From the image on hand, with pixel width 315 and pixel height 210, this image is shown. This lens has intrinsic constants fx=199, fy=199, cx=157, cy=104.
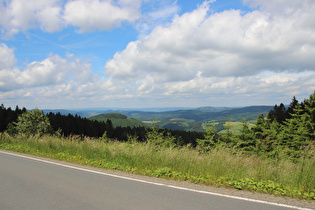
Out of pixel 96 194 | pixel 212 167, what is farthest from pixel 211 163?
pixel 96 194

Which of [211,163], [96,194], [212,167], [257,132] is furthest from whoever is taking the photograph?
[257,132]

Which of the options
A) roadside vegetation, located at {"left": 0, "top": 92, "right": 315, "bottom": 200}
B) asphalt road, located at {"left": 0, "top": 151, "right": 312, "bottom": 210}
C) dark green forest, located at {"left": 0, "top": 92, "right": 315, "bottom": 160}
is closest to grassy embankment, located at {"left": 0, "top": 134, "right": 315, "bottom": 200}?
roadside vegetation, located at {"left": 0, "top": 92, "right": 315, "bottom": 200}

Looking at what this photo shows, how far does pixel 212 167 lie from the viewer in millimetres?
6707

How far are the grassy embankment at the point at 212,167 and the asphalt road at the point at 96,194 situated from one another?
90cm

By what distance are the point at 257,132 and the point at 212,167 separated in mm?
9191

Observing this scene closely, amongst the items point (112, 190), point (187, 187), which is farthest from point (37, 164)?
point (187, 187)

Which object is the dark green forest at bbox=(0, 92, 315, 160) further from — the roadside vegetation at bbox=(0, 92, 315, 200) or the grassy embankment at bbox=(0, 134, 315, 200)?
the grassy embankment at bbox=(0, 134, 315, 200)

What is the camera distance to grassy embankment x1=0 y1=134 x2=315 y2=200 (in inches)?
210

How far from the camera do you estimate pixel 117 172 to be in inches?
284

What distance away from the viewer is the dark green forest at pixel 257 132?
33.2ft

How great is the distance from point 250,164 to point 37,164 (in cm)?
845

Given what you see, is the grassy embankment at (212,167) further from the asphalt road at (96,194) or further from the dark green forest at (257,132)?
the dark green forest at (257,132)

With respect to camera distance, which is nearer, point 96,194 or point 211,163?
point 96,194

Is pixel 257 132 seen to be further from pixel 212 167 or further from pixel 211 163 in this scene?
pixel 212 167
